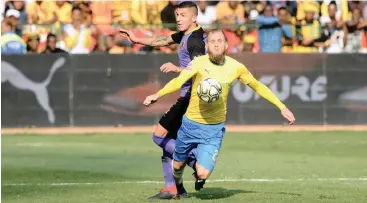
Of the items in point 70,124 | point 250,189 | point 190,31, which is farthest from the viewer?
point 70,124

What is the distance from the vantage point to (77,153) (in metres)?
17.6

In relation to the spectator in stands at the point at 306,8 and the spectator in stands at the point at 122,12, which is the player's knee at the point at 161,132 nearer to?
the spectator in stands at the point at 122,12

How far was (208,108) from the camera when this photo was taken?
33.4 feet

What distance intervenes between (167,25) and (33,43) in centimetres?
313

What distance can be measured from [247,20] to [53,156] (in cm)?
823

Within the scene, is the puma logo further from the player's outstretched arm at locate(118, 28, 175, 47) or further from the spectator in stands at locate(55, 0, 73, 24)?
the player's outstretched arm at locate(118, 28, 175, 47)

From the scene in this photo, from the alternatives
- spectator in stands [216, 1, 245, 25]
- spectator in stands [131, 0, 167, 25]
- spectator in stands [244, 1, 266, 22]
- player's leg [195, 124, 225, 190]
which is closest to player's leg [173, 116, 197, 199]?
player's leg [195, 124, 225, 190]

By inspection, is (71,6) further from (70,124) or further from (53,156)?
(53,156)

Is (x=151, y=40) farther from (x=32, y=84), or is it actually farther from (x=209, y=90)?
(x=32, y=84)

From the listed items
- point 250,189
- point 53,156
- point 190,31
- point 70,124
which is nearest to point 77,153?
point 53,156

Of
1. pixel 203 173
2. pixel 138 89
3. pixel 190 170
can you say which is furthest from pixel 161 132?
pixel 138 89

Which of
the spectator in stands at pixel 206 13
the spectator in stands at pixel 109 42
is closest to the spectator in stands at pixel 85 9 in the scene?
the spectator in stands at pixel 109 42

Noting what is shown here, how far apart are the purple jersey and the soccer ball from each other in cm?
46

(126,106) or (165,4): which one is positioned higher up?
(165,4)
